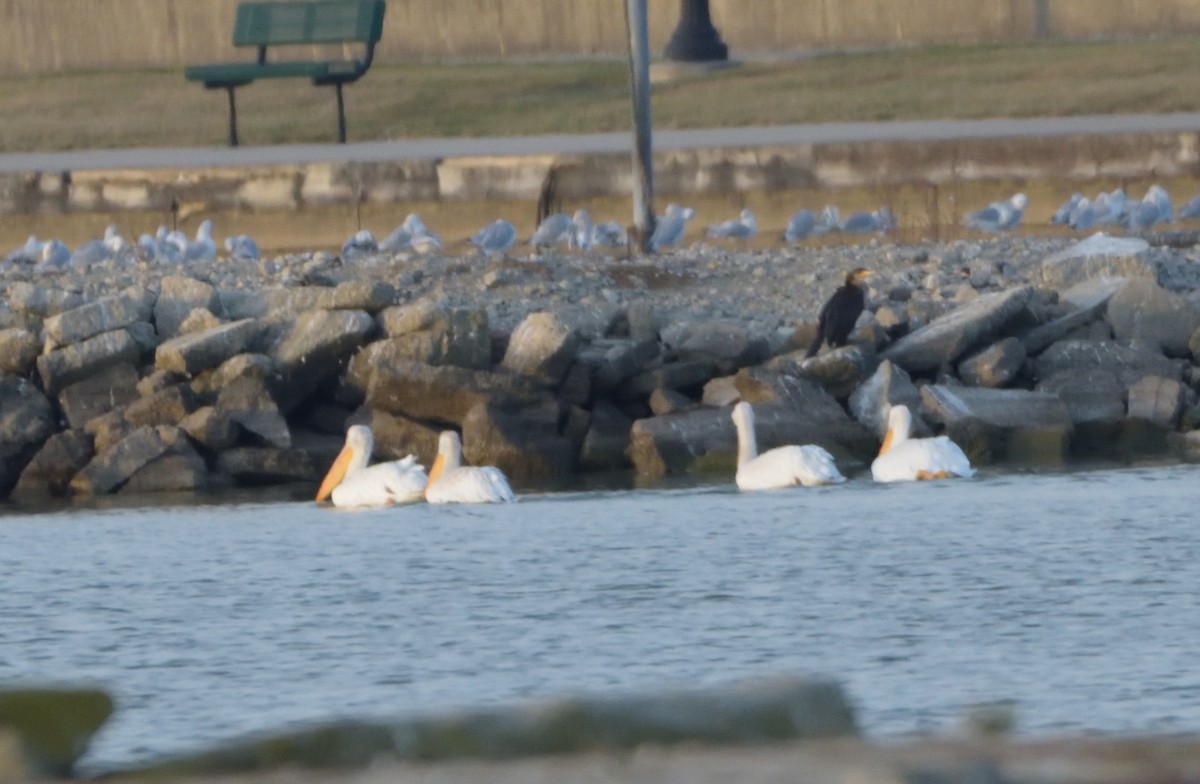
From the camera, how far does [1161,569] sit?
10555 mm

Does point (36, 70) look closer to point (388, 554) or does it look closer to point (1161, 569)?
point (388, 554)

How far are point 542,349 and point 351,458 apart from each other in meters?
1.32

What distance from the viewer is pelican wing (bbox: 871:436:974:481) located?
13273mm

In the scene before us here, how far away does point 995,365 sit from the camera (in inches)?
595

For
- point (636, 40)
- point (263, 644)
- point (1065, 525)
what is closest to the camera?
point (263, 644)

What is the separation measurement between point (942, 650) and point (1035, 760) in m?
4.11

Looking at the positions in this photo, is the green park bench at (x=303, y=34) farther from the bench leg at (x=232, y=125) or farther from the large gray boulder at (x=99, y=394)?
the large gray boulder at (x=99, y=394)

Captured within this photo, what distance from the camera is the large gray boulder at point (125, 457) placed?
14.6 metres

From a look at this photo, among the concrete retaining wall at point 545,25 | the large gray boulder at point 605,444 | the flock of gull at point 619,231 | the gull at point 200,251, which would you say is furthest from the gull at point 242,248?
the concrete retaining wall at point 545,25

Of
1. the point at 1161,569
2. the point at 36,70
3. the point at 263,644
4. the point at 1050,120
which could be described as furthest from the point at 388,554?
the point at 36,70

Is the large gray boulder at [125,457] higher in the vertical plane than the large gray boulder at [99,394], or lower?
lower

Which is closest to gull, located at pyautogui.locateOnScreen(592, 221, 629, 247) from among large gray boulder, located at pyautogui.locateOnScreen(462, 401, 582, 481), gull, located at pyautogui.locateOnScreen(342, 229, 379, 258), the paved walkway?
gull, located at pyautogui.locateOnScreen(342, 229, 379, 258)

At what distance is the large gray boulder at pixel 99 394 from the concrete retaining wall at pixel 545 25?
17.4 m

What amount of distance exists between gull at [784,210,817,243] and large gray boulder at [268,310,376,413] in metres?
4.30
